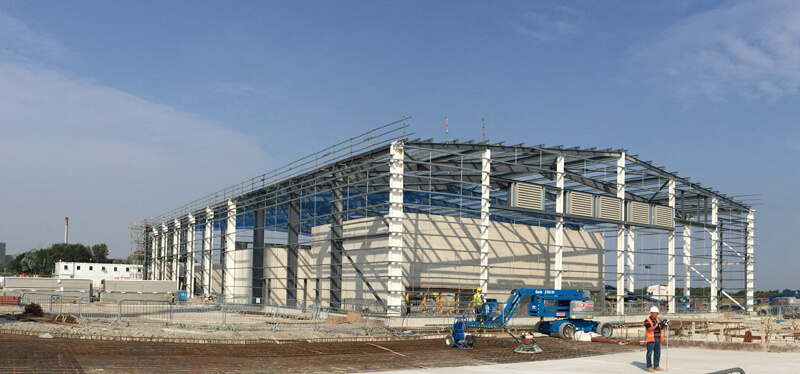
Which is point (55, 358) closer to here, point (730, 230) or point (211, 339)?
point (211, 339)

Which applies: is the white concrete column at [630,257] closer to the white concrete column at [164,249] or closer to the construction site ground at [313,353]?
the construction site ground at [313,353]

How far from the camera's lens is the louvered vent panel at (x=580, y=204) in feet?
141

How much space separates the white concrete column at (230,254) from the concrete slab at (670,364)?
38.2 metres

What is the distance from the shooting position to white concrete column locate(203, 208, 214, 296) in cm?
5928

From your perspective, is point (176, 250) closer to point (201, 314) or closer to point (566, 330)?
point (201, 314)

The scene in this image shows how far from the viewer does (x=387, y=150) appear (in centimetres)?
3678

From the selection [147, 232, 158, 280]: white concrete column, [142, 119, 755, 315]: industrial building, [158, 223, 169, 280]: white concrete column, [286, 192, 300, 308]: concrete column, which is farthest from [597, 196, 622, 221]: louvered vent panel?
[147, 232, 158, 280]: white concrete column

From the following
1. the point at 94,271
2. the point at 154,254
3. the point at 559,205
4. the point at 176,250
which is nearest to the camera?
the point at 559,205

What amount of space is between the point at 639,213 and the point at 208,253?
1383 inches

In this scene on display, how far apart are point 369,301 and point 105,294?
3078 cm

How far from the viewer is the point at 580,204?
43.4 m

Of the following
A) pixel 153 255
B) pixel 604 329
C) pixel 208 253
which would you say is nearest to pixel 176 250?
pixel 153 255

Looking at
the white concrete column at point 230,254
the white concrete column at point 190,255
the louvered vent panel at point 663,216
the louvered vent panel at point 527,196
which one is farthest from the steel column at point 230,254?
the louvered vent panel at point 663,216

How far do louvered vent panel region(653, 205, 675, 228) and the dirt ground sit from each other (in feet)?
78.7
